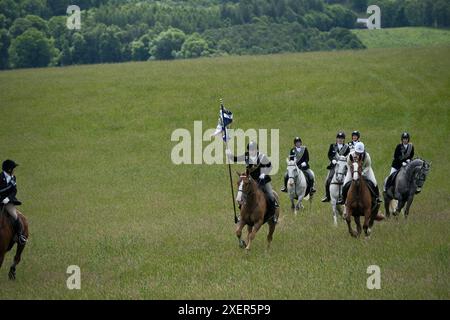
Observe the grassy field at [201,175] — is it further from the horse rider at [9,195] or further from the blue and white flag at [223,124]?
the blue and white flag at [223,124]

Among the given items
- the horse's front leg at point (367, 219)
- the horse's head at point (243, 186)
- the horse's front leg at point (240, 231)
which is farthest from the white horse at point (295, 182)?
the horse's head at point (243, 186)

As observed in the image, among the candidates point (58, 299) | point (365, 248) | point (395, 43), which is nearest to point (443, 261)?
point (365, 248)

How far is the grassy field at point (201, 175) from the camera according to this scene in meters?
16.9

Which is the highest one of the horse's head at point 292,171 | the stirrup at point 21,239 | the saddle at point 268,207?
the horse's head at point 292,171

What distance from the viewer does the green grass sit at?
103 m

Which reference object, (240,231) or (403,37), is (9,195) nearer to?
(240,231)

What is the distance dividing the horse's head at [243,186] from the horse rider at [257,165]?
517 mm

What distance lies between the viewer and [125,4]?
12212 cm

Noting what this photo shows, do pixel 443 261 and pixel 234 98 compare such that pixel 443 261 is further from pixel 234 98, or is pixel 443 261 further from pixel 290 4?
pixel 290 4

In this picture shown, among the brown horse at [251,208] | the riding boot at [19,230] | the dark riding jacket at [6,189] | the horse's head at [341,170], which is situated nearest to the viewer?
the dark riding jacket at [6,189]

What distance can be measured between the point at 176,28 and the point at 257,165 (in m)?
94.8

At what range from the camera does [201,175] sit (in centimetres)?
4178

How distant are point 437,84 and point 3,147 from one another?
32658 millimetres

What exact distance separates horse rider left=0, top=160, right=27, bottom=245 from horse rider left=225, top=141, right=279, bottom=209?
5313mm
